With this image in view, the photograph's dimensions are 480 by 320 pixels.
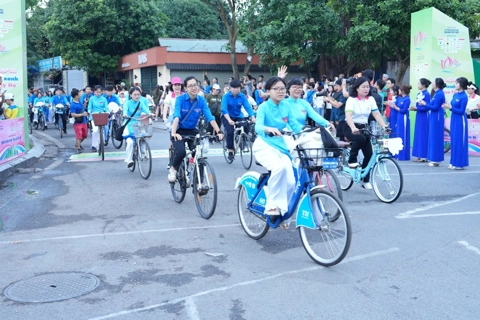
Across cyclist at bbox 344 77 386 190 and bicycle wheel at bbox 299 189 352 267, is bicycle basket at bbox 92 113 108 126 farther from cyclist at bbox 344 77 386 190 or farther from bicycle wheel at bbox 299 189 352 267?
bicycle wheel at bbox 299 189 352 267

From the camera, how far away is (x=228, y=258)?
5.93 metres

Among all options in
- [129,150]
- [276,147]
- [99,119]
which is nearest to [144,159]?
[129,150]

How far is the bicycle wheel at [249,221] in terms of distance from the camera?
6613 millimetres

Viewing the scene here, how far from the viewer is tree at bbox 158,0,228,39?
50.3 metres

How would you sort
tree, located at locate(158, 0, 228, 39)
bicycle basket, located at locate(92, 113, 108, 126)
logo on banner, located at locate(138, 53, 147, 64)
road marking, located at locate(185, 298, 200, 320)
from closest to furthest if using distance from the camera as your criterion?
1. road marking, located at locate(185, 298, 200, 320)
2. bicycle basket, located at locate(92, 113, 108, 126)
3. logo on banner, located at locate(138, 53, 147, 64)
4. tree, located at locate(158, 0, 228, 39)

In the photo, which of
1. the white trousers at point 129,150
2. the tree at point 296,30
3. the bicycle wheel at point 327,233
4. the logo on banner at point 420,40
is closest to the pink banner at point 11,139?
the white trousers at point 129,150

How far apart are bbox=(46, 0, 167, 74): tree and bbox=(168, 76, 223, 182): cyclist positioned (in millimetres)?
33126

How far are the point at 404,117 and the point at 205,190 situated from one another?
8.24m

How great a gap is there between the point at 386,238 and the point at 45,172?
848 centimetres

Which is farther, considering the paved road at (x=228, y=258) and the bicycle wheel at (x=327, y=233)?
the bicycle wheel at (x=327, y=233)

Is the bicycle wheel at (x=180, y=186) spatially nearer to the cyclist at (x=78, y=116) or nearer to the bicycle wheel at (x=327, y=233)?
the bicycle wheel at (x=327, y=233)

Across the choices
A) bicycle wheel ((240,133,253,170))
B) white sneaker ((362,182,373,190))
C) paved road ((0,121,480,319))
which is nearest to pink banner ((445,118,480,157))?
paved road ((0,121,480,319))

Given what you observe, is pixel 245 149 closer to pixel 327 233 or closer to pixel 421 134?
pixel 421 134

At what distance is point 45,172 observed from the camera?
12453mm
